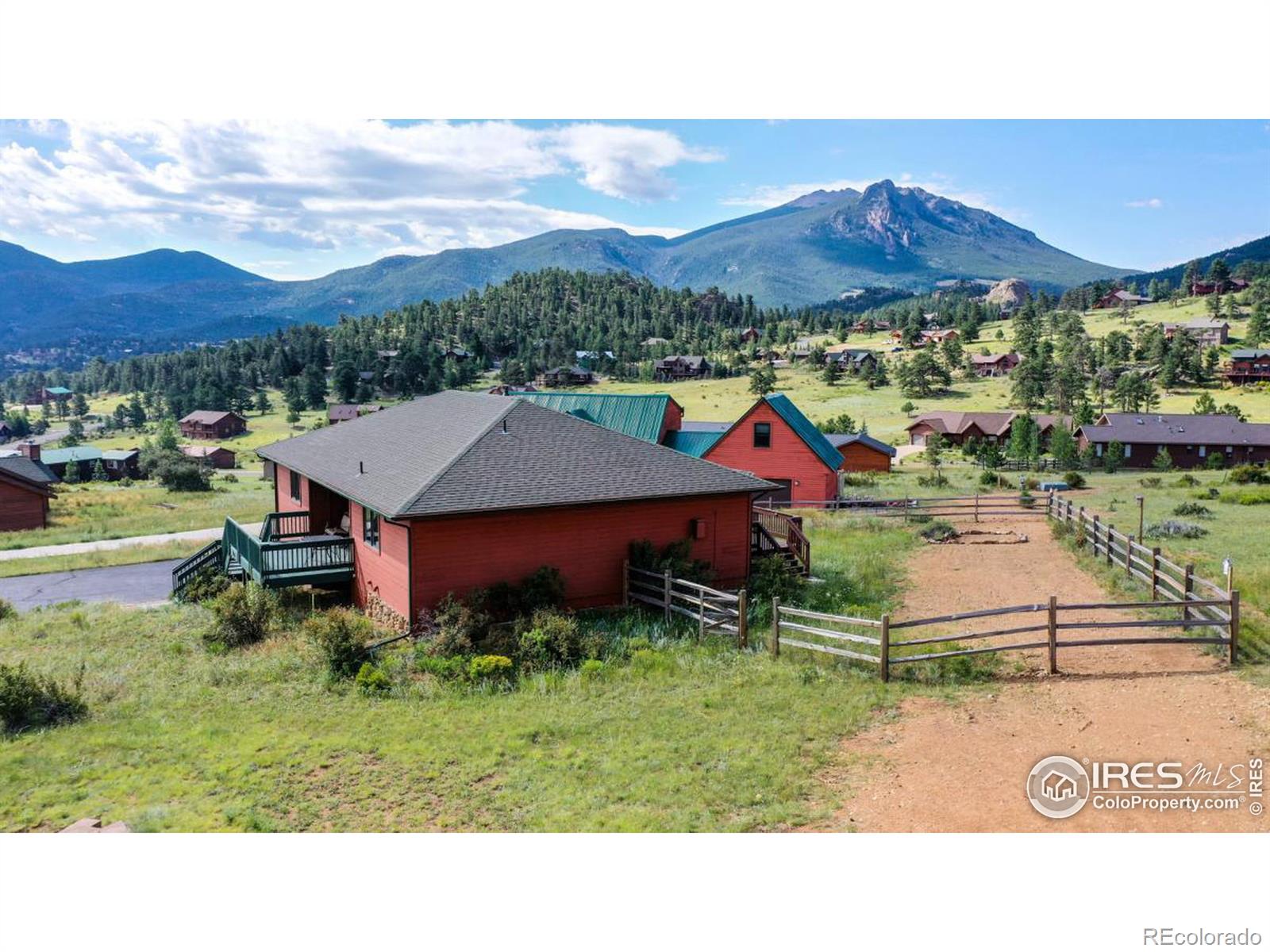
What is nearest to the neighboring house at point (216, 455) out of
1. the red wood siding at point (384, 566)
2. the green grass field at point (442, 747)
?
the red wood siding at point (384, 566)

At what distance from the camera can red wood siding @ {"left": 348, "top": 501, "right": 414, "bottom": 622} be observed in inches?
649

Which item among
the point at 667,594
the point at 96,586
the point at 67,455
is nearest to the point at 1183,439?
the point at 667,594

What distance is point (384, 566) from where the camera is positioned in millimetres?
17766

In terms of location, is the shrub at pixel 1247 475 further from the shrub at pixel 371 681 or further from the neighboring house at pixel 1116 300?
the neighboring house at pixel 1116 300

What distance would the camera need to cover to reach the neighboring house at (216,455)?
8628cm

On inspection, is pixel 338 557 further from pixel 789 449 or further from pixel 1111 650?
pixel 789 449

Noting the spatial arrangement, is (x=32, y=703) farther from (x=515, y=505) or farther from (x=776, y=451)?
(x=776, y=451)

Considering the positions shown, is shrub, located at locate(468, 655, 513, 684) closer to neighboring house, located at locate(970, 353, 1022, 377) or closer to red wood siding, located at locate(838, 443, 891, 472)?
red wood siding, located at locate(838, 443, 891, 472)

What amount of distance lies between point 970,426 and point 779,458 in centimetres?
4733

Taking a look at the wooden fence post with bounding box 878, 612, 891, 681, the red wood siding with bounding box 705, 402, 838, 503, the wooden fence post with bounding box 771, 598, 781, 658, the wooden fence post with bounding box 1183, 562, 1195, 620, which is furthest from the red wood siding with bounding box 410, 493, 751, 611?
the red wood siding with bounding box 705, 402, 838, 503

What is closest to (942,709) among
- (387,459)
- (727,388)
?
(387,459)

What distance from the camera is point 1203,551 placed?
2200 cm

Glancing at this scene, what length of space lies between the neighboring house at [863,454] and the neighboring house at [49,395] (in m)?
154

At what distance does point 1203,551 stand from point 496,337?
145442 millimetres
